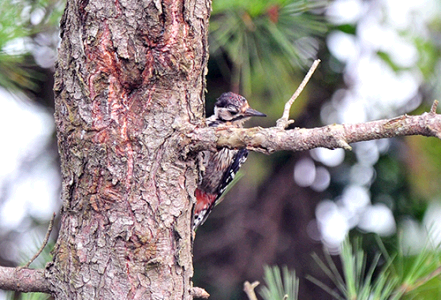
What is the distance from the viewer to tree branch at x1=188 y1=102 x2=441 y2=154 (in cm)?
126

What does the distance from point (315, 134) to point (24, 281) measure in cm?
95

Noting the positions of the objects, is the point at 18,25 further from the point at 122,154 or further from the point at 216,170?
the point at 216,170

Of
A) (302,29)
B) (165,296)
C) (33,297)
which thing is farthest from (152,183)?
(302,29)

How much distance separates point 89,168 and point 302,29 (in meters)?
1.31

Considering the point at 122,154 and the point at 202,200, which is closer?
the point at 122,154

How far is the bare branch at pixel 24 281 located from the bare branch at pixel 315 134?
60 centimetres

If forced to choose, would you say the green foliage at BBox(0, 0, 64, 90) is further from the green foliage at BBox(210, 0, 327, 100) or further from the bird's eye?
the bird's eye

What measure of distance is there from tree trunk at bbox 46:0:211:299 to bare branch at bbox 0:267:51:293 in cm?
4

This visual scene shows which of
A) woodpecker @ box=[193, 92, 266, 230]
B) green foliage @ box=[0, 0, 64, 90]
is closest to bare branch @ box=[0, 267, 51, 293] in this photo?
green foliage @ box=[0, 0, 64, 90]

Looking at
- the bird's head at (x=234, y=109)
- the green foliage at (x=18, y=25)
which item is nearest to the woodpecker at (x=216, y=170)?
the bird's head at (x=234, y=109)

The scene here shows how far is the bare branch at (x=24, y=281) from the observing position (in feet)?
5.31

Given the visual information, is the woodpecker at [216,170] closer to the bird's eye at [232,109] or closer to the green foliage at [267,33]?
the bird's eye at [232,109]

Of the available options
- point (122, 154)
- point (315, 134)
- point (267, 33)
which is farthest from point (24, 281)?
point (267, 33)

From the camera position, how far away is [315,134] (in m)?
1.37
